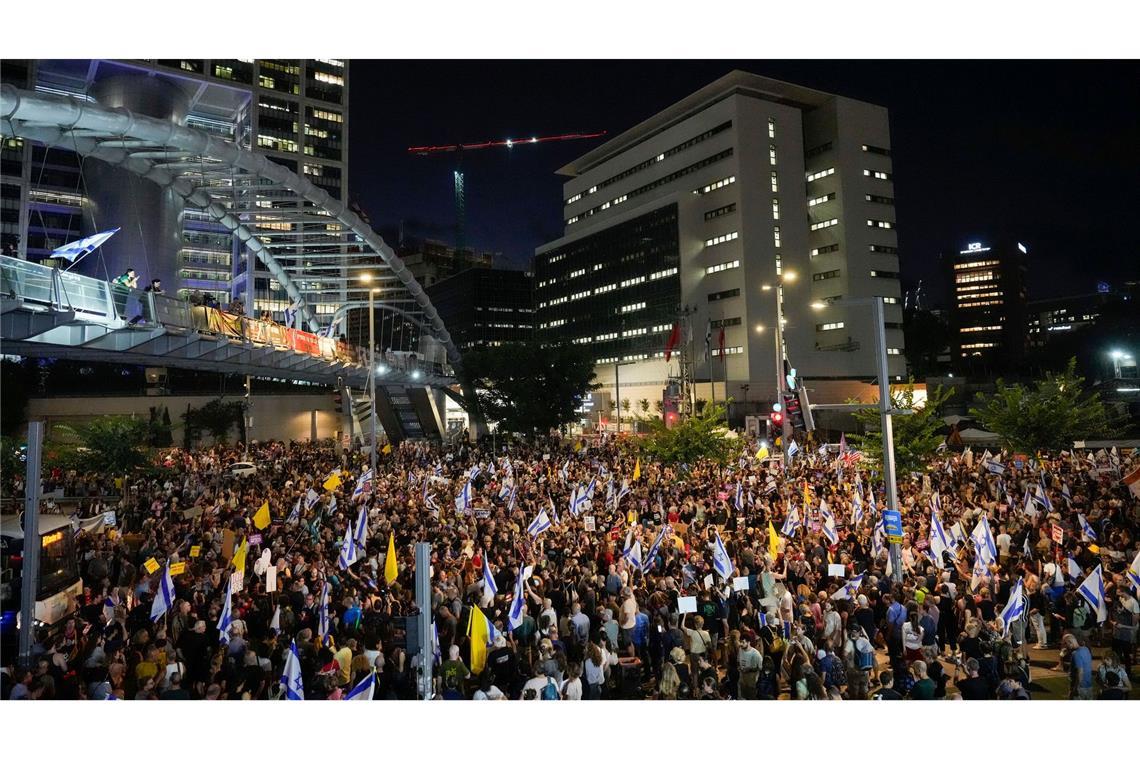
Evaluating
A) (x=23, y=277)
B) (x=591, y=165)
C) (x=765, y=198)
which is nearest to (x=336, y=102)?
(x=591, y=165)

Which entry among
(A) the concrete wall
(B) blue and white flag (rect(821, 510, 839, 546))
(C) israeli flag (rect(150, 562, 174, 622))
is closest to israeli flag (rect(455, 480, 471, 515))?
(B) blue and white flag (rect(821, 510, 839, 546))

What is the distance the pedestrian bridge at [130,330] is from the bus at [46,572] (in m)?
4.57

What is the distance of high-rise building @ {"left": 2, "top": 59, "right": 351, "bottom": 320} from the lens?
179 ft

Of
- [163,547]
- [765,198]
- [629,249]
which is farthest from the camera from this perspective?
[629,249]

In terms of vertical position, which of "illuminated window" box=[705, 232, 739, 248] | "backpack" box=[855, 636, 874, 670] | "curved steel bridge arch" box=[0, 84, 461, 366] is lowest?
"backpack" box=[855, 636, 874, 670]

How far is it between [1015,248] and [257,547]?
18965 cm

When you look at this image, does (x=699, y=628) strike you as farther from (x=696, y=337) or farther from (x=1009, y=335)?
(x=1009, y=335)

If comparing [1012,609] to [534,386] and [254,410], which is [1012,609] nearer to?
[534,386]

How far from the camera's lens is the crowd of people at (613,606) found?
884 centimetres

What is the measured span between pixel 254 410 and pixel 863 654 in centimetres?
6379

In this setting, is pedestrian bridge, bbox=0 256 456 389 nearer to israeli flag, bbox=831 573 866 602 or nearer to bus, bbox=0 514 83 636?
bus, bbox=0 514 83 636

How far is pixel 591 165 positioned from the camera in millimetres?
114562

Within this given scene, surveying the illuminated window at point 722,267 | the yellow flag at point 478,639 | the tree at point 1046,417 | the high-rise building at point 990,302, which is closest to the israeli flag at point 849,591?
the yellow flag at point 478,639

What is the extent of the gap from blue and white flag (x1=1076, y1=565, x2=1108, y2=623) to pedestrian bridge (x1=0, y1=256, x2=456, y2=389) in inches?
776
